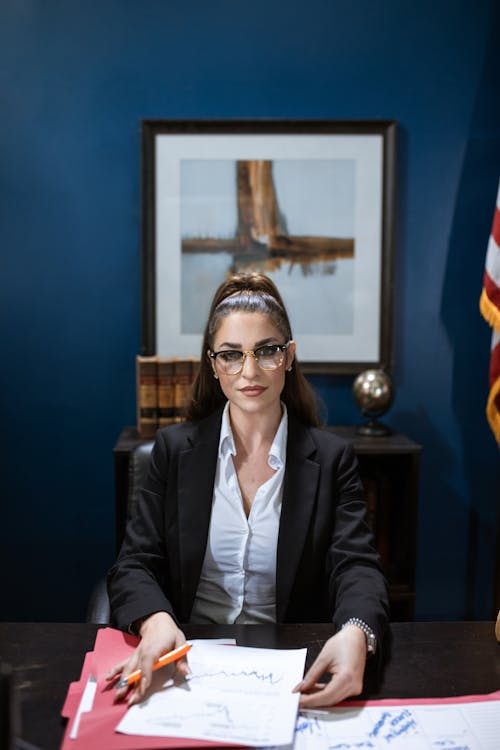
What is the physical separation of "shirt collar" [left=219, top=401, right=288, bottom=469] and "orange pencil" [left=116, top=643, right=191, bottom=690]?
576 millimetres

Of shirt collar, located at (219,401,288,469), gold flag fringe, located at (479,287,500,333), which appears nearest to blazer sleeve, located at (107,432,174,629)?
shirt collar, located at (219,401,288,469)

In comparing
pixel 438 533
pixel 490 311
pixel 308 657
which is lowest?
pixel 438 533

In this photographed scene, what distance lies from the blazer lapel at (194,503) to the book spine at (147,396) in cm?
98

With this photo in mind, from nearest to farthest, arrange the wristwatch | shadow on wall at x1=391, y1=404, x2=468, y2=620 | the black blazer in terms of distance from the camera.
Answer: the wristwatch → the black blazer → shadow on wall at x1=391, y1=404, x2=468, y2=620

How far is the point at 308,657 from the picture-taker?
4.03ft

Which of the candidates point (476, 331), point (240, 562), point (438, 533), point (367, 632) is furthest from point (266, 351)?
point (438, 533)

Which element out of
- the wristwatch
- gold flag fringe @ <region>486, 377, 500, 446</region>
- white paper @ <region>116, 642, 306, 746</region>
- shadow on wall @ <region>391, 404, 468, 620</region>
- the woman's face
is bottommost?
shadow on wall @ <region>391, 404, 468, 620</region>

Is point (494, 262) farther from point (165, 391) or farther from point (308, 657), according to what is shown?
point (308, 657)

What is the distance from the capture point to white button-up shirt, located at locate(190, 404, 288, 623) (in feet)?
Answer: 5.33

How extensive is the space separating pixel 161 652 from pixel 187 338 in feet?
6.15

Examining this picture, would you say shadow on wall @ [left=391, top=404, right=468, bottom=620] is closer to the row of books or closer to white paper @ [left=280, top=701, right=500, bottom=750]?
the row of books

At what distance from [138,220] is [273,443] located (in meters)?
1.52

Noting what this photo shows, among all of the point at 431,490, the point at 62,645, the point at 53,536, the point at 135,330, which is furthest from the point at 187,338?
the point at 62,645

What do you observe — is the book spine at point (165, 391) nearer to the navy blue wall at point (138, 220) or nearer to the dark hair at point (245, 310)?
the navy blue wall at point (138, 220)
